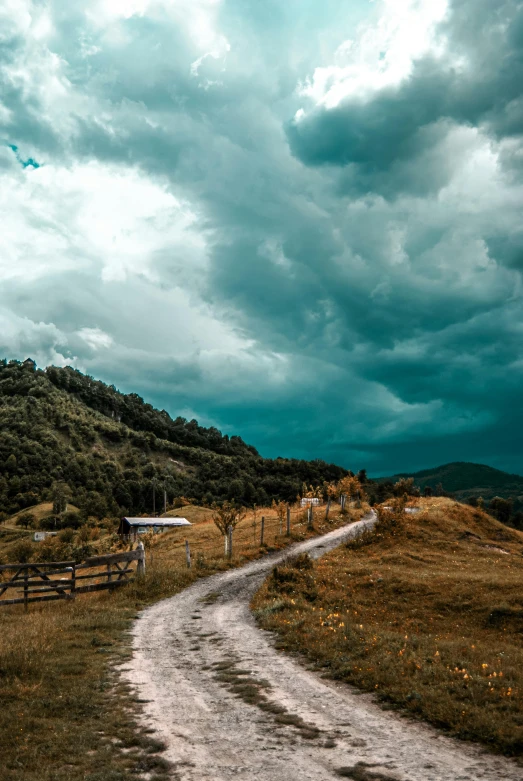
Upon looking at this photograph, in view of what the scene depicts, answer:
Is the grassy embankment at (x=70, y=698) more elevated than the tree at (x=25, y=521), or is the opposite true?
the grassy embankment at (x=70, y=698)

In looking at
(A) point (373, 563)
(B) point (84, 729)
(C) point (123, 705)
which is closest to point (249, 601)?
Answer: (A) point (373, 563)

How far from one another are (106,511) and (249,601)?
14211 centimetres

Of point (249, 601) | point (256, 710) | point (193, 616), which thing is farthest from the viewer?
point (249, 601)

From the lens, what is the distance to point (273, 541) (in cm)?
4375

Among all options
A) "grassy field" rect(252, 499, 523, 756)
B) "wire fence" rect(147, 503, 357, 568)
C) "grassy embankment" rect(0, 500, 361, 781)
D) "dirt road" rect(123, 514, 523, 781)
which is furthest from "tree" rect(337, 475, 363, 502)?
"dirt road" rect(123, 514, 523, 781)

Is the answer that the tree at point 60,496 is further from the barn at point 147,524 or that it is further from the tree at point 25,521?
the barn at point 147,524

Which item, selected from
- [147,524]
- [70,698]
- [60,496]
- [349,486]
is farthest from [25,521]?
[70,698]

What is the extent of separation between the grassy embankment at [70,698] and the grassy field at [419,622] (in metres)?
5.69

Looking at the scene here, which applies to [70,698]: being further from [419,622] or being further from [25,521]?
[25,521]

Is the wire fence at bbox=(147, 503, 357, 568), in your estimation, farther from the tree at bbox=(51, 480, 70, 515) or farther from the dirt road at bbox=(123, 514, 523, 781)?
the tree at bbox=(51, 480, 70, 515)

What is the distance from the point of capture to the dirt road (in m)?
8.06

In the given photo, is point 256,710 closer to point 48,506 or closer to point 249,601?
point 249,601

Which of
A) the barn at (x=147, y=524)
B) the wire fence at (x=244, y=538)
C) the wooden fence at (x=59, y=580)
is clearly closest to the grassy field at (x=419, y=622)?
the wire fence at (x=244, y=538)

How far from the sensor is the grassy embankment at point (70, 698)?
833cm
